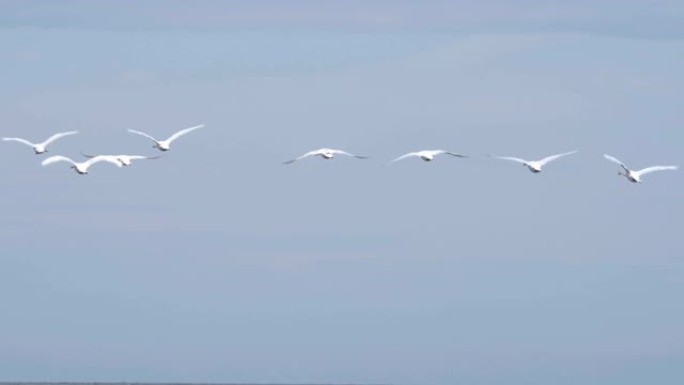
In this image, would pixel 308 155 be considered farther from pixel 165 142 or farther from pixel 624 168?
pixel 624 168

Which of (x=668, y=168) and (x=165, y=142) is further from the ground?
(x=165, y=142)

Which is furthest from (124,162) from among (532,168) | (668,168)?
(668,168)

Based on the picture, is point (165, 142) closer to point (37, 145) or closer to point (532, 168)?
point (37, 145)

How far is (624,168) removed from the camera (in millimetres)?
85375

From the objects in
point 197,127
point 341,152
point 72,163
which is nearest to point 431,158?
point 341,152

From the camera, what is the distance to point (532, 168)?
284ft

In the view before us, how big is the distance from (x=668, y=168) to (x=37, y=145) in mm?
30049

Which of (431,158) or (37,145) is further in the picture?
(37,145)

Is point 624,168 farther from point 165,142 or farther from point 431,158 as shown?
point 165,142

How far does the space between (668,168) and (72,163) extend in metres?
27.0

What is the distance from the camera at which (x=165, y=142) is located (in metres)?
90.6

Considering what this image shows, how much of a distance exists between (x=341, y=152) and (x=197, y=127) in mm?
6910

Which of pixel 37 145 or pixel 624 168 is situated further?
pixel 37 145

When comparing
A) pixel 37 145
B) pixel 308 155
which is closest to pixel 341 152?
pixel 308 155
